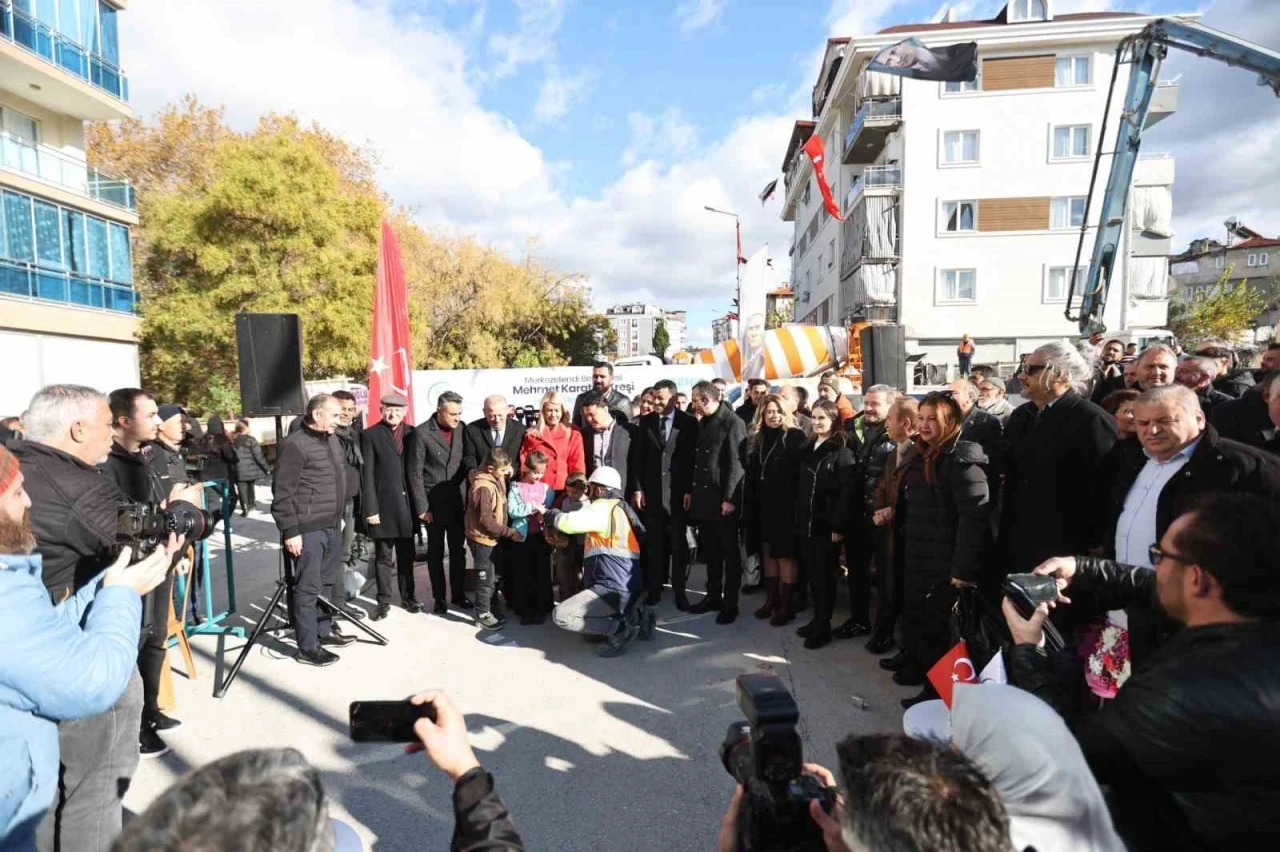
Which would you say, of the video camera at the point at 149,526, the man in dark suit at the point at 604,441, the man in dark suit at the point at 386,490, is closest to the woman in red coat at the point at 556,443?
the man in dark suit at the point at 604,441

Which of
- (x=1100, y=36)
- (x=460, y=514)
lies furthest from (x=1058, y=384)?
(x=1100, y=36)

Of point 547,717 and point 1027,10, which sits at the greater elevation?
point 1027,10

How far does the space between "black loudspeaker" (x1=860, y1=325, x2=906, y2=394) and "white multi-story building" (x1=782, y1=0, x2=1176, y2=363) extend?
20686mm

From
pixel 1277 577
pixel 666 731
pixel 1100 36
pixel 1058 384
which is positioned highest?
pixel 1100 36

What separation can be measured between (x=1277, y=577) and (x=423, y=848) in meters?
3.07

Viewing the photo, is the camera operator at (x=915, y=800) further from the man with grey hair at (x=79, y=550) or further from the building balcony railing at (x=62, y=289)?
the building balcony railing at (x=62, y=289)

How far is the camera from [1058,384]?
3.71 metres

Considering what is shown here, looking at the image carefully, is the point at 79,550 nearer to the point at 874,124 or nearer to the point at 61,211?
the point at 61,211

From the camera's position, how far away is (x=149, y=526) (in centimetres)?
256

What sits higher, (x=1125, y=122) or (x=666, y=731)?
(x=1125, y=122)

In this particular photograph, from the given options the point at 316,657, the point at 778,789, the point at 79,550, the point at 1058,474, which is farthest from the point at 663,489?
the point at 778,789

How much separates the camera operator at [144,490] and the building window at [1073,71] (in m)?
32.1

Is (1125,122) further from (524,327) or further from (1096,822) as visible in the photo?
(524,327)

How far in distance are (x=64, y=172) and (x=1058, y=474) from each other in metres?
24.2
